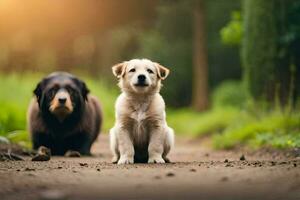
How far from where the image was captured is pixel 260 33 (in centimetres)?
1484

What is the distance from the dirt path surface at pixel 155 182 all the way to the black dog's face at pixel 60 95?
265cm

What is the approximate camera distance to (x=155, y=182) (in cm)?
590

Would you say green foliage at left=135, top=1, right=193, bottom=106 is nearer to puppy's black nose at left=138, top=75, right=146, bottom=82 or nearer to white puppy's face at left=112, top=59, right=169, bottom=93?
white puppy's face at left=112, top=59, right=169, bottom=93

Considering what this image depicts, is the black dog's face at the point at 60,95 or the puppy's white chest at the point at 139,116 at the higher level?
the black dog's face at the point at 60,95

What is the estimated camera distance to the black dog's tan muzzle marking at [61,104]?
9.84 meters

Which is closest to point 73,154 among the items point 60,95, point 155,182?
point 60,95

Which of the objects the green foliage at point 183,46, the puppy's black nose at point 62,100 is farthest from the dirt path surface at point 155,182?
the green foliage at point 183,46

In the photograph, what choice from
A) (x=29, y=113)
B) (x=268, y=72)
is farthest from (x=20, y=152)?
(x=268, y=72)

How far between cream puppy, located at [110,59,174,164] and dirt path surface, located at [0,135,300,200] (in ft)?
2.30

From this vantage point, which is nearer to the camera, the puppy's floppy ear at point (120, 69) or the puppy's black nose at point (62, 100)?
the puppy's floppy ear at point (120, 69)

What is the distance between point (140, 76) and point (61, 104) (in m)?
2.22

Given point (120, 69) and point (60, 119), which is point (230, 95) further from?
point (120, 69)

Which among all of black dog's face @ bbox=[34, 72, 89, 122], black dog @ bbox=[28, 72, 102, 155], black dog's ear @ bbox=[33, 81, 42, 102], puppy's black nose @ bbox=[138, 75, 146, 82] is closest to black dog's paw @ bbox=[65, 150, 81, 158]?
black dog @ bbox=[28, 72, 102, 155]

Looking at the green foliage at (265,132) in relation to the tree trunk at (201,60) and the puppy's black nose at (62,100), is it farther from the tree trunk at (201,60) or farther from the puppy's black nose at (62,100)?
the tree trunk at (201,60)
